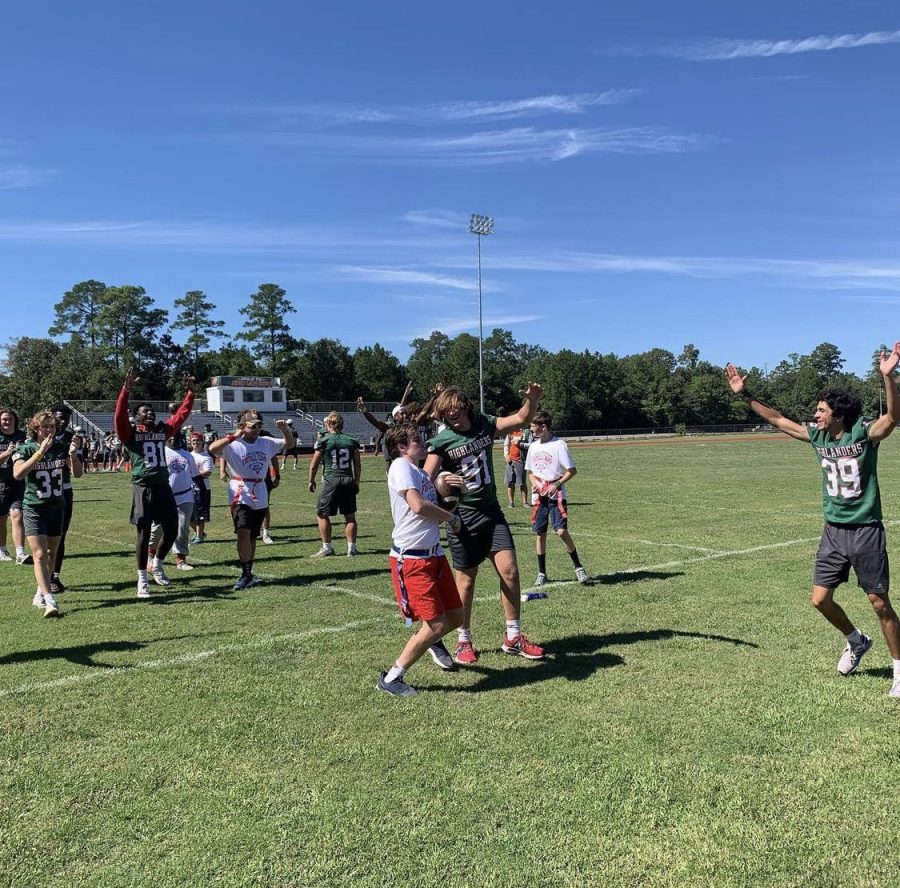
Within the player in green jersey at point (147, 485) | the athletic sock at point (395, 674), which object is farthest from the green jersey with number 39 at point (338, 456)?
the athletic sock at point (395, 674)

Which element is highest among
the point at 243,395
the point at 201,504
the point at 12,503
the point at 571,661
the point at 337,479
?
the point at 243,395

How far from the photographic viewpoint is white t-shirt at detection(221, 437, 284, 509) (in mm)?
9062

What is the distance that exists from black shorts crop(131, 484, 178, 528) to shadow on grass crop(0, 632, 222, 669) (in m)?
2.14

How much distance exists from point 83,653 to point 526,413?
168 inches

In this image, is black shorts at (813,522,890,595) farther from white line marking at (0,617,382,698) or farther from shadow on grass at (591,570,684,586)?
white line marking at (0,617,382,698)

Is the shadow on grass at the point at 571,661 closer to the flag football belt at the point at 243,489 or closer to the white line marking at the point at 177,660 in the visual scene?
the white line marking at the point at 177,660

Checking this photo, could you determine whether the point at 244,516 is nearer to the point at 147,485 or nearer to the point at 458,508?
the point at 147,485

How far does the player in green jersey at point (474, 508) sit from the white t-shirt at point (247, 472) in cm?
392

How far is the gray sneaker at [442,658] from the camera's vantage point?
5.74m

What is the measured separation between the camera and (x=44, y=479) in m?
7.84

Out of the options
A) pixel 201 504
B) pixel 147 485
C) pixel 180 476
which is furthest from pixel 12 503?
pixel 147 485

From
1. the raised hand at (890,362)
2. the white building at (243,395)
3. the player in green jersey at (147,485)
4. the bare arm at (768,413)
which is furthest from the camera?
the white building at (243,395)

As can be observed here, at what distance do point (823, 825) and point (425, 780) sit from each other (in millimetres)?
1946

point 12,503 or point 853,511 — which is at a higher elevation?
point 853,511
